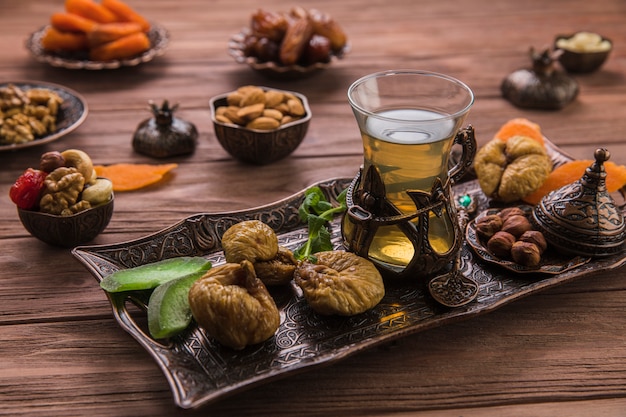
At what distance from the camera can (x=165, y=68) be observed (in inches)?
68.6

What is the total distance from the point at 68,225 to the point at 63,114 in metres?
0.46

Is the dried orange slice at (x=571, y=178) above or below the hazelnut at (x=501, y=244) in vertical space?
above

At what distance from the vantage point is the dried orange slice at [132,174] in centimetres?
126

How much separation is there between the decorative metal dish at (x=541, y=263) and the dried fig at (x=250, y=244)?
0.94ft

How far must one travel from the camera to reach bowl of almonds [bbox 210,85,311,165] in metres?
1.27

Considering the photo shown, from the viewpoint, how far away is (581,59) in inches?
67.4

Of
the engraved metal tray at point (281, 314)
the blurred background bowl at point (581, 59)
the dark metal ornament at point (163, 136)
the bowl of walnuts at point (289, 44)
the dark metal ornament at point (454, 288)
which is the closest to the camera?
the engraved metal tray at point (281, 314)

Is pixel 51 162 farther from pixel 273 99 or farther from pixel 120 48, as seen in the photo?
pixel 120 48

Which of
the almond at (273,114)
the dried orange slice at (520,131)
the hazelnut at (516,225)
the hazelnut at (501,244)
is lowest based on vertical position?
the hazelnut at (501,244)

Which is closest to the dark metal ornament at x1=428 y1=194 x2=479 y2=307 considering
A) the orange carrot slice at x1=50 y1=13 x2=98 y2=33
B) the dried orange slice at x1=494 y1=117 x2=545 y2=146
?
the dried orange slice at x1=494 y1=117 x2=545 y2=146

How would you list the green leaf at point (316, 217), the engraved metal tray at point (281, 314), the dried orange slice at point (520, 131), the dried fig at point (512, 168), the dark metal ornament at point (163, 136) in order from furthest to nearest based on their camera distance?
the dark metal ornament at point (163, 136) < the dried orange slice at point (520, 131) < the dried fig at point (512, 168) < the green leaf at point (316, 217) < the engraved metal tray at point (281, 314)

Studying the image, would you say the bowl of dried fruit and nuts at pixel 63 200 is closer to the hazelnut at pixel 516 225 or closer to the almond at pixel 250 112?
the almond at pixel 250 112

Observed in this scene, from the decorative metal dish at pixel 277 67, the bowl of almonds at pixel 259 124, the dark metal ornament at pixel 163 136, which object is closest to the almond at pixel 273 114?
the bowl of almonds at pixel 259 124

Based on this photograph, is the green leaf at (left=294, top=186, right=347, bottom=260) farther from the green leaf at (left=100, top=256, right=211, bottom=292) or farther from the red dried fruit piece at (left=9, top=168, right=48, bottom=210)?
the red dried fruit piece at (left=9, top=168, right=48, bottom=210)
